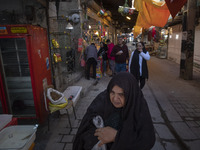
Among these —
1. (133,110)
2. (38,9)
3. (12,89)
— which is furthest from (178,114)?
(38,9)

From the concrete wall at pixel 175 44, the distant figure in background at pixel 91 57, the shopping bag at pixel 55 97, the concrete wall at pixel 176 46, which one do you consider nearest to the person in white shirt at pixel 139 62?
the shopping bag at pixel 55 97

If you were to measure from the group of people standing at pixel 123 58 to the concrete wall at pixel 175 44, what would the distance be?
7562mm

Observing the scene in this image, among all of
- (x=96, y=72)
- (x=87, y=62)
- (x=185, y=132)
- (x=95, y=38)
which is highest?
(x=95, y=38)

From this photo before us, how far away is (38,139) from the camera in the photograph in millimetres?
3381

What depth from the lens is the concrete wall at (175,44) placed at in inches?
514

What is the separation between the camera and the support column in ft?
23.8

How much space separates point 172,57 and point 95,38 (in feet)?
28.0

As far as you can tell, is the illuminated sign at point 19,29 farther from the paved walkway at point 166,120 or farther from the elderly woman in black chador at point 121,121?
the elderly woman in black chador at point 121,121

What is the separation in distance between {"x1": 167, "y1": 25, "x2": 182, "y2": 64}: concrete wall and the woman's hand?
13.4 metres

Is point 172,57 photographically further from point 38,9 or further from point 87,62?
point 38,9

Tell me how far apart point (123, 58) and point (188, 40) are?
11.7 ft

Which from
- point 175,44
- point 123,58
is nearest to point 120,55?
point 123,58

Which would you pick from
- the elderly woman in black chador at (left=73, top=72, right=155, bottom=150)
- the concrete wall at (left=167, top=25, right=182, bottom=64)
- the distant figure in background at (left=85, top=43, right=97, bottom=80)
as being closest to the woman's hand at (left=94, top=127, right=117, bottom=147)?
the elderly woman in black chador at (left=73, top=72, right=155, bottom=150)

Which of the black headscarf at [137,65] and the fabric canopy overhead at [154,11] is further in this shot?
the fabric canopy overhead at [154,11]
